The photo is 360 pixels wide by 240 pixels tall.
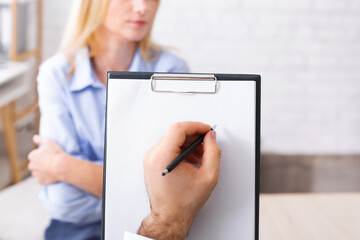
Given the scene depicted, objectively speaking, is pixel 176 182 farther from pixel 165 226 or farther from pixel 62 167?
pixel 62 167

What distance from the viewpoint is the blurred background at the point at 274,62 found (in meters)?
1.17

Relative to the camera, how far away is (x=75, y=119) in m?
1.06

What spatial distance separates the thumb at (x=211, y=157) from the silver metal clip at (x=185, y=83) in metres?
0.07

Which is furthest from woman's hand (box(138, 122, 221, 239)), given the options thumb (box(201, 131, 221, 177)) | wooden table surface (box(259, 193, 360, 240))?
wooden table surface (box(259, 193, 360, 240))

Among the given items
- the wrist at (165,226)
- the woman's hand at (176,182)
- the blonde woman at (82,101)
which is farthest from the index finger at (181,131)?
the blonde woman at (82,101)

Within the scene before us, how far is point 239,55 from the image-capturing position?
123cm

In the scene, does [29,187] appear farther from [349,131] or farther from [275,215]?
[349,131]

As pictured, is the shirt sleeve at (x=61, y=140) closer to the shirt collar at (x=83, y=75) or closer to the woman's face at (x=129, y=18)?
the shirt collar at (x=83, y=75)

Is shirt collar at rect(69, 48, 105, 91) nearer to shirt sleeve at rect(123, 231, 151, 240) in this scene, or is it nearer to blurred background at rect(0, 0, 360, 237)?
blurred background at rect(0, 0, 360, 237)

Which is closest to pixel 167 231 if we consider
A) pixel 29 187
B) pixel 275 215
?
pixel 275 215

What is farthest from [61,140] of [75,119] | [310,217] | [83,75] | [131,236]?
[310,217]

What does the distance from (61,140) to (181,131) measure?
0.57m

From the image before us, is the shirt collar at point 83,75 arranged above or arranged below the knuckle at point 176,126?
above

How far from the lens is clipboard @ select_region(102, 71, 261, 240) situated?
604mm
